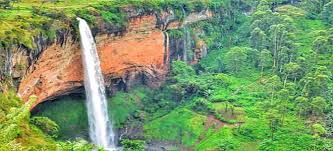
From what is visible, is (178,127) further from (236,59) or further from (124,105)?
(236,59)

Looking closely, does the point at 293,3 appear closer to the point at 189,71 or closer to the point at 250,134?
the point at 189,71

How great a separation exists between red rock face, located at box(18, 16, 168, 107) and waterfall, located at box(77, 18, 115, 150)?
59 centimetres

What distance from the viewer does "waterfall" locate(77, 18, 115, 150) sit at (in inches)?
1307

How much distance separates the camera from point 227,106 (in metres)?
36.8

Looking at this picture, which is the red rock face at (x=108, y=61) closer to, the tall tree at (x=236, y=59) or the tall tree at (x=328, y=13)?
the tall tree at (x=236, y=59)

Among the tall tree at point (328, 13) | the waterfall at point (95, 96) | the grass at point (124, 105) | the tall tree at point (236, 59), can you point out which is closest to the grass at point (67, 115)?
the waterfall at point (95, 96)

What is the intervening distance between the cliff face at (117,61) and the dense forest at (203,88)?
65 cm

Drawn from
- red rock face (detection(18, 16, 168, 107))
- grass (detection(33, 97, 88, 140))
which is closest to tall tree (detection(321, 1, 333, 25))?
red rock face (detection(18, 16, 168, 107))

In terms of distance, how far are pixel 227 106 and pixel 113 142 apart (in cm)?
905

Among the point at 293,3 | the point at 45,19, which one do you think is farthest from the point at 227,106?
the point at 293,3

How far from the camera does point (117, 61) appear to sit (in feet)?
121

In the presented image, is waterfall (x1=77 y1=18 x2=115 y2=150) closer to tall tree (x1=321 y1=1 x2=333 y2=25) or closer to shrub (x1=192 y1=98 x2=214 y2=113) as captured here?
shrub (x1=192 y1=98 x2=214 y2=113)

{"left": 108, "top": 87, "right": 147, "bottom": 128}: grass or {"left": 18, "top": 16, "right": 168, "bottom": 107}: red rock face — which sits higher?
{"left": 18, "top": 16, "right": 168, "bottom": 107}: red rock face

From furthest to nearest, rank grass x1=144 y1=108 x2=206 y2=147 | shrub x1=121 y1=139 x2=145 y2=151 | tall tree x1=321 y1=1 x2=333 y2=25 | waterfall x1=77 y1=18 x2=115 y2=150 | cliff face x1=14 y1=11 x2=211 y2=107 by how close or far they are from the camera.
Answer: tall tree x1=321 y1=1 x2=333 y2=25
grass x1=144 y1=108 x2=206 y2=147
waterfall x1=77 y1=18 x2=115 y2=150
shrub x1=121 y1=139 x2=145 y2=151
cliff face x1=14 y1=11 x2=211 y2=107
